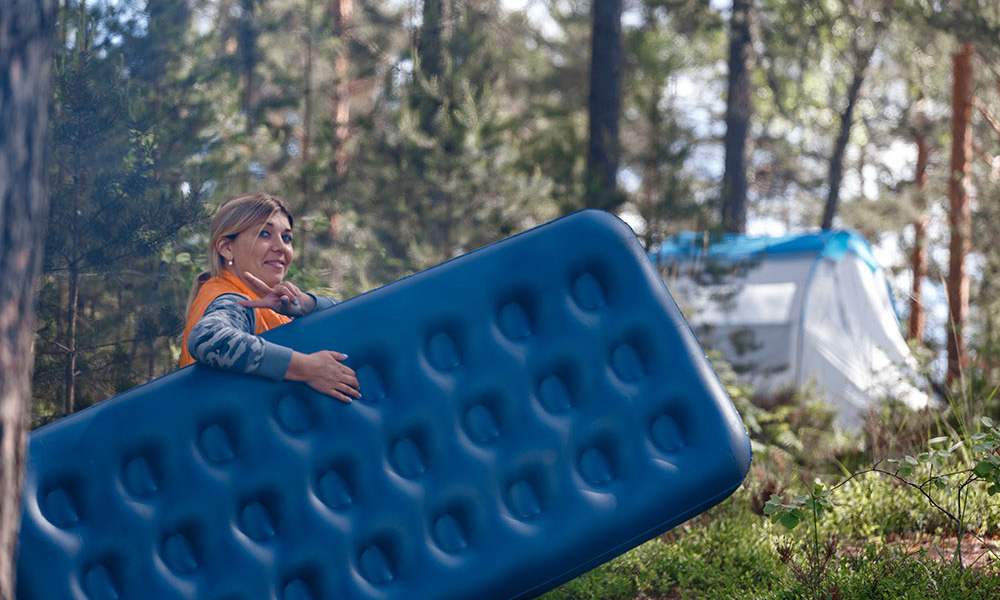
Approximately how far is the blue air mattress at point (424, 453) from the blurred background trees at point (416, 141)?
190 cm

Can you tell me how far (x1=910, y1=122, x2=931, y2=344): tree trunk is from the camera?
14461mm

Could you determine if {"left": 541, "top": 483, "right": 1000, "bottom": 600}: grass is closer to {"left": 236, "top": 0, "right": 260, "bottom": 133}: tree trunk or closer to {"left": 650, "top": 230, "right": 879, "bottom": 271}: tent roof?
{"left": 650, "top": 230, "right": 879, "bottom": 271}: tent roof

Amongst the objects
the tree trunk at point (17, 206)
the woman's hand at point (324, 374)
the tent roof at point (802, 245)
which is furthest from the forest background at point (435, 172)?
the woman's hand at point (324, 374)

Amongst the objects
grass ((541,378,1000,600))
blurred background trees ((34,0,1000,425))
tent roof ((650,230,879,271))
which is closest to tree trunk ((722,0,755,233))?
blurred background trees ((34,0,1000,425))

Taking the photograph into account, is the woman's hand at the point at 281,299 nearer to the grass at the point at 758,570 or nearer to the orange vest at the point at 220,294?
the orange vest at the point at 220,294

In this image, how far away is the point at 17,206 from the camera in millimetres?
1522

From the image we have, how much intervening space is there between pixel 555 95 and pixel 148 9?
13537 millimetres

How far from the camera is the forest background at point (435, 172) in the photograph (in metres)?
3.23

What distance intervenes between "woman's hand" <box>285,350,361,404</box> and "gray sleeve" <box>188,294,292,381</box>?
0.03 m

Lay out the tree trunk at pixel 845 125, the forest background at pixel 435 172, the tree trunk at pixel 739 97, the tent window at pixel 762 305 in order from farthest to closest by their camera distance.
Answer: the tree trunk at pixel 845 125 → the tree trunk at pixel 739 97 → the tent window at pixel 762 305 → the forest background at pixel 435 172

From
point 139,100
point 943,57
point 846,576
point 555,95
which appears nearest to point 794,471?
point 846,576

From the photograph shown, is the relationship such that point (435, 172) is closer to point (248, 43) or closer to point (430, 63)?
point (430, 63)

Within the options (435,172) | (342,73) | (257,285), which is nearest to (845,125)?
(342,73)

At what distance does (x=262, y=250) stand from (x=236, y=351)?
52 centimetres
